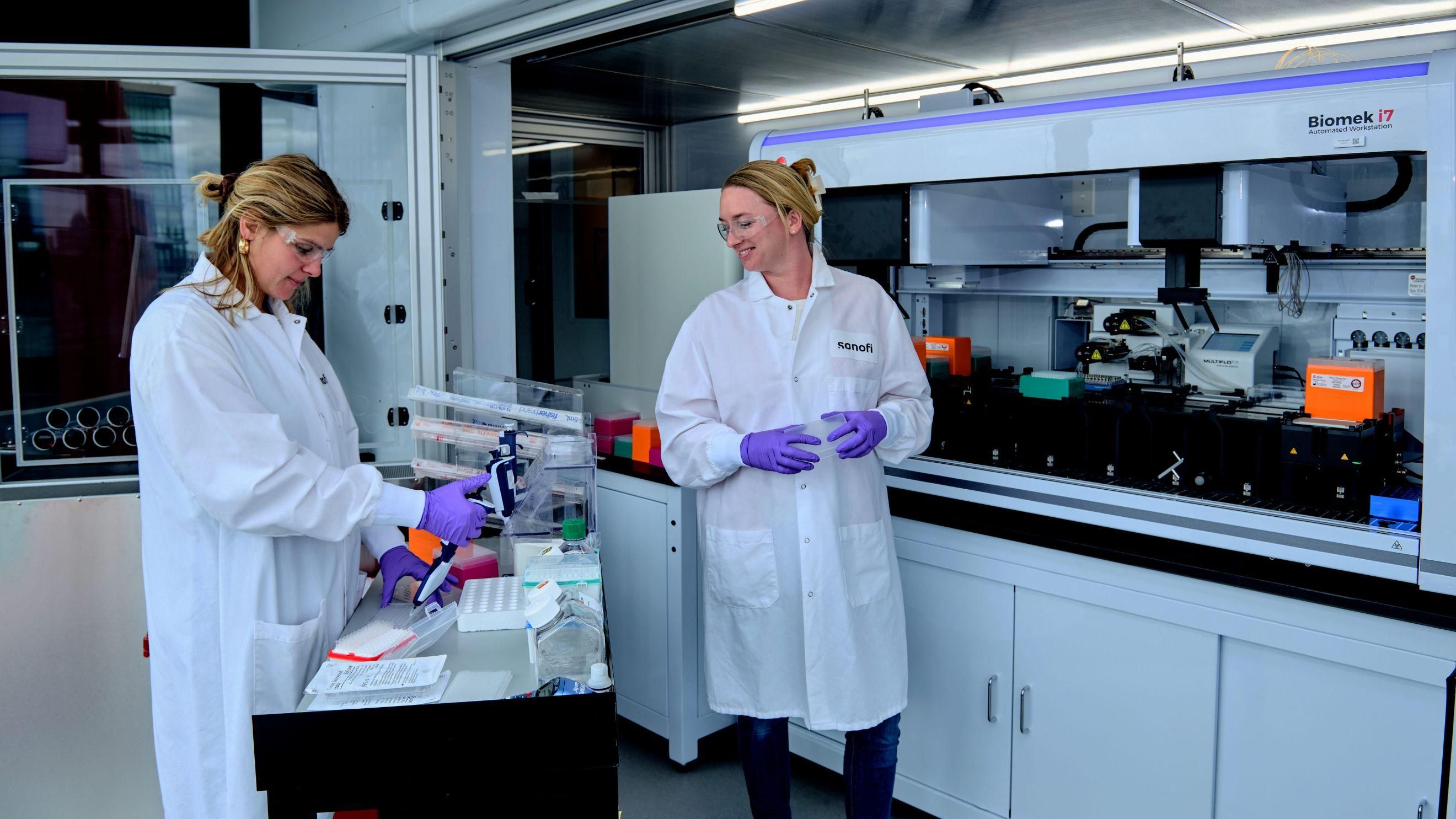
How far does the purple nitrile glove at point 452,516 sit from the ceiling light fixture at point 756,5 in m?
1.47

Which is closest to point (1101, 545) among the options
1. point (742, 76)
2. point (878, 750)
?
point (878, 750)

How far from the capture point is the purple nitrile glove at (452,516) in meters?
1.77

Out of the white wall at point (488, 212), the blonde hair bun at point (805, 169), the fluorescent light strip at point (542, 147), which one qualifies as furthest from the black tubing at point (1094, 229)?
the fluorescent light strip at point (542, 147)

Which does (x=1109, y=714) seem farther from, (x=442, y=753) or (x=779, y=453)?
(x=442, y=753)

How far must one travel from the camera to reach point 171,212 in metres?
2.86

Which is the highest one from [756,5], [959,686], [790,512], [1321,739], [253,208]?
[756,5]

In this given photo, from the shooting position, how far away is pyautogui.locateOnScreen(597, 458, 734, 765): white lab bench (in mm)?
2906

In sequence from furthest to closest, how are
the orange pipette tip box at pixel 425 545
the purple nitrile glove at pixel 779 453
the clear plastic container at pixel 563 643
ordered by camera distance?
the orange pipette tip box at pixel 425 545
the purple nitrile glove at pixel 779 453
the clear plastic container at pixel 563 643

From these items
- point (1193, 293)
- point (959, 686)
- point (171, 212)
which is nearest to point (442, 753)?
point (959, 686)

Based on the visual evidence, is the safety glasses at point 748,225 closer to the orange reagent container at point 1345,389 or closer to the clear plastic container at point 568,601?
the clear plastic container at point 568,601

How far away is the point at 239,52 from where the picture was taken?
2.72m

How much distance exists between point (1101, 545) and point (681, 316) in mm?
1699

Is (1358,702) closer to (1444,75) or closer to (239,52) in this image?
(1444,75)

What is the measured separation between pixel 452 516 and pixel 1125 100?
5.55ft
